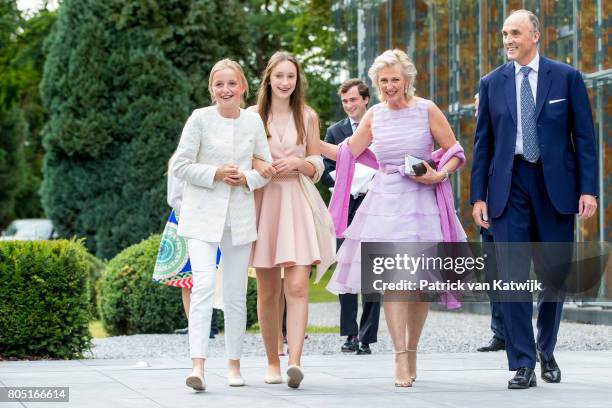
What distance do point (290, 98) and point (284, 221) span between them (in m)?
0.81

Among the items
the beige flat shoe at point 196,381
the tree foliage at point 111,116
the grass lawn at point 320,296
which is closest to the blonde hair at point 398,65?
the beige flat shoe at point 196,381

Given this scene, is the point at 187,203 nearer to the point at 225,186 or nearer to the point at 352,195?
the point at 225,186

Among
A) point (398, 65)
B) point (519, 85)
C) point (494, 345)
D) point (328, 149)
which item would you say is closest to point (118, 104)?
point (494, 345)

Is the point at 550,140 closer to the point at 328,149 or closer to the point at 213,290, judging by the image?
the point at 328,149

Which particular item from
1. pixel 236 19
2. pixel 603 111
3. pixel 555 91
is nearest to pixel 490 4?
pixel 603 111

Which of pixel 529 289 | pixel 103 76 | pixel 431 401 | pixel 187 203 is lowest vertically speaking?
pixel 431 401

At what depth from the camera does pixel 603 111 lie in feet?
47.2

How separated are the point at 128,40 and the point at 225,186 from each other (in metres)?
15.5

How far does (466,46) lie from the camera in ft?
58.5

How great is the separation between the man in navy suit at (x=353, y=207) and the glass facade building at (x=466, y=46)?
5.07 meters

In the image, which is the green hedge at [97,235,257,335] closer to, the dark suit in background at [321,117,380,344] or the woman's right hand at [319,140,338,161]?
the dark suit in background at [321,117,380,344]

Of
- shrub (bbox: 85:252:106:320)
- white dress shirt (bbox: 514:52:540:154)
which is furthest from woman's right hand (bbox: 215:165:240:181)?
shrub (bbox: 85:252:106:320)

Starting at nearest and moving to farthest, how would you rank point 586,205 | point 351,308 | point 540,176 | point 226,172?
point 586,205
point 540,176
point 226,172
point 351,308

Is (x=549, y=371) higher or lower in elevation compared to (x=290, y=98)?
lower
